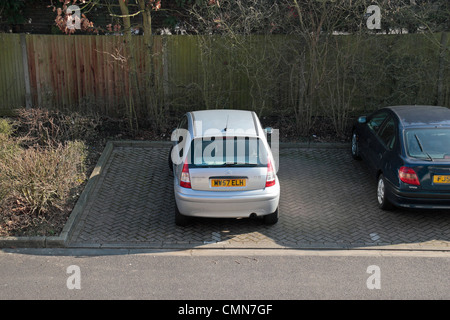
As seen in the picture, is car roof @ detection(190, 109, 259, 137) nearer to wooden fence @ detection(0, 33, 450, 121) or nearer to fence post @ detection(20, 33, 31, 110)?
wooden fence @ detection(0, 33, 450, 121)

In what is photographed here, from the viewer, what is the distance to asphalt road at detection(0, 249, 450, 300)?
656 cm

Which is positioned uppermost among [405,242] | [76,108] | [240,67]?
[240,67]

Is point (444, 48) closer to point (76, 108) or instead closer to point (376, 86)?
point (376, 86)

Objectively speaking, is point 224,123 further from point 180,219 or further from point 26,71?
point 26,71

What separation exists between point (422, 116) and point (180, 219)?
4857 mm

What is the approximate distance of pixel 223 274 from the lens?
23.3 ft

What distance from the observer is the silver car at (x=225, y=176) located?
7914 millimetres

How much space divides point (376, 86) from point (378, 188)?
175 inches

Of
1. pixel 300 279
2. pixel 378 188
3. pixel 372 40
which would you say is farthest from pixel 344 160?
pixel 300 279

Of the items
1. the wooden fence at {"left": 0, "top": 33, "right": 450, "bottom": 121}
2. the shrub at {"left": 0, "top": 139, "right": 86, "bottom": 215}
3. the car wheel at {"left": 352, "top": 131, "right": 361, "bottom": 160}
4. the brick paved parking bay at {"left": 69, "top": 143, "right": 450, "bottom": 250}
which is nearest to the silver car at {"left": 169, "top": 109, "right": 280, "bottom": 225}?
the brick paved parking bay at {"left": 69, "top": 143, "right": 450, "bottom": 250}

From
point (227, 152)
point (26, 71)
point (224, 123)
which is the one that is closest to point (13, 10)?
point (26, 71)

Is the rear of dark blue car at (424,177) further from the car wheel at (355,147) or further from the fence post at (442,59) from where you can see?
the fence post at (442,59)

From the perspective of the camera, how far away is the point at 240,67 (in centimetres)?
1327

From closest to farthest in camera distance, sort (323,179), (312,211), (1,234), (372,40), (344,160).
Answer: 1. (1,234)
2. (312,211)
3. (323,179)
4. (344,160)
5. (372,40)
